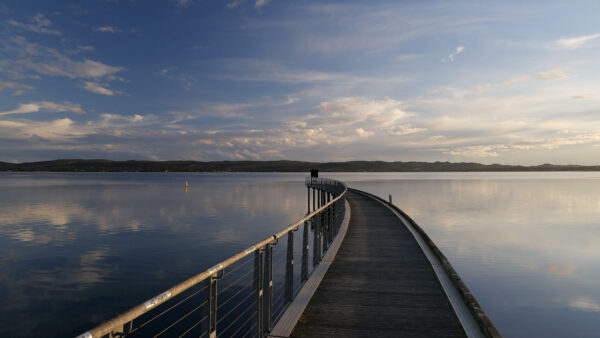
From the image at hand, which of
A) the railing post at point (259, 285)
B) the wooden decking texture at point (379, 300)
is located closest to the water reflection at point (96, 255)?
the wooden decking texture at point (379, 300)

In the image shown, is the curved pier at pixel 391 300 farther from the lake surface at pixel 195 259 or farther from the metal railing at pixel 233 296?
the lake surface at pixel 195 259

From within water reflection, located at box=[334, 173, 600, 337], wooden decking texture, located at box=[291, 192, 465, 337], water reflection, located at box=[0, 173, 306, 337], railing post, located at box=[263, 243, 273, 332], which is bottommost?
water reflection, located at box=[0, 173, 306, 337]

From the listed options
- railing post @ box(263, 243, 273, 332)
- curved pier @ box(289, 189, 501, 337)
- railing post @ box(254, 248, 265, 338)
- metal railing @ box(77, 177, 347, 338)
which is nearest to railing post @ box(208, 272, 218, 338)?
metal railing @ box(77, 177, 347, 338)

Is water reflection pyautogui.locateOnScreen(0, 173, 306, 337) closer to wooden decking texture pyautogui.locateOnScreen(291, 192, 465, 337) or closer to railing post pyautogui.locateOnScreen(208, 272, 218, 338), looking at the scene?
wooden decking texture pyautogui.locateOnScreen(291, 192, 465, 337)

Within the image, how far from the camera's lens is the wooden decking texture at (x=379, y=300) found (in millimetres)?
4625

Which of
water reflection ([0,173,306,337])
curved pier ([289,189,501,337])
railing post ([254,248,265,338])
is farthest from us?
water reflection ([0,173,306,337])

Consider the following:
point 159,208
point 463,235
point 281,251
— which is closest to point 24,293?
point 281,251

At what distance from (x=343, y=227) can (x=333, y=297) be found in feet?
24.6

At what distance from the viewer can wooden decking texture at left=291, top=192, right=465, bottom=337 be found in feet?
15.2

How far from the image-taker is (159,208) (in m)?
38.7

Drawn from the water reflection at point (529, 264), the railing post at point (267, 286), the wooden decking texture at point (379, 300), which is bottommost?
the water reflection at point (529, 264)

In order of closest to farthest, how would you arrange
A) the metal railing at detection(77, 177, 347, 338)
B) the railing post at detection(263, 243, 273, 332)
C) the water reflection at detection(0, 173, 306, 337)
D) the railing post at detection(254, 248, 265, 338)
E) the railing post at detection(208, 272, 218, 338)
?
the metal railing at detection(77, 177, 347, 338), the railing post at detection(208, 272, 218, 338), the railing post at detection(254, 248, 265, 338), the railing post at detection(263, 243, 273, 332), the water reflection at detection(0, 173, 306, 337)

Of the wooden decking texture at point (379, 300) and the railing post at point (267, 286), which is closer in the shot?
the railing post at point (267, 286)

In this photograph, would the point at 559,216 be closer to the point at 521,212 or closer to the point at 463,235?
the point at 521,212
